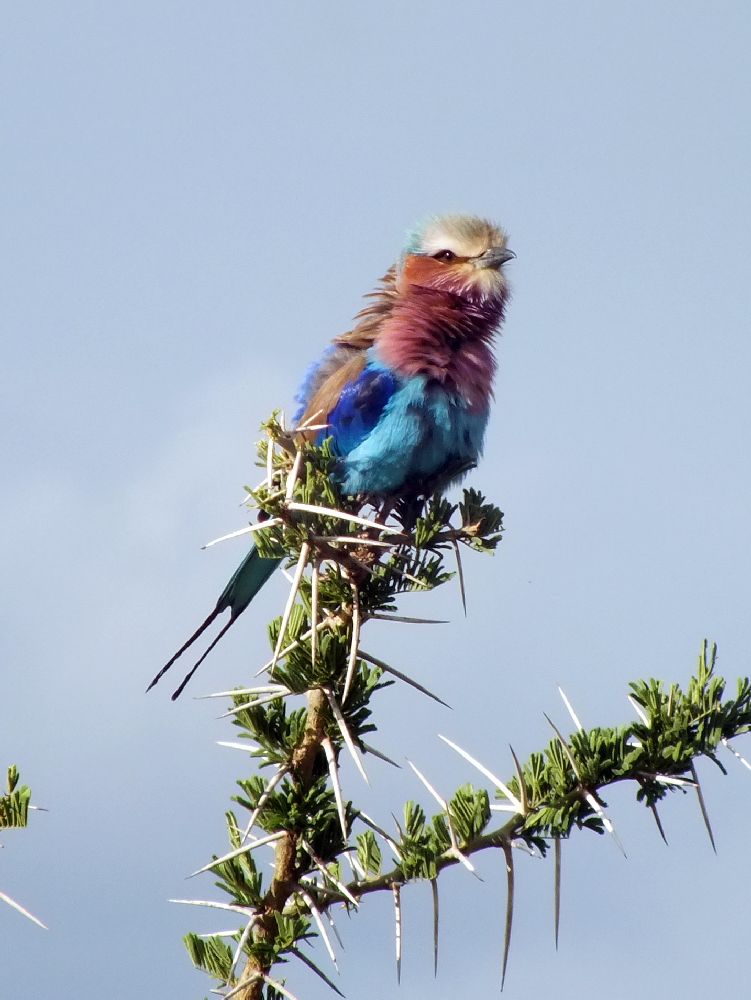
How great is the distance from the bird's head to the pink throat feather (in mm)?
121

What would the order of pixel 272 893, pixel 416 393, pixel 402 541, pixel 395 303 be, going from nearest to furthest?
pixel 272 893 → pixel 402 541 → pixel 416 393 → pixel 395 303

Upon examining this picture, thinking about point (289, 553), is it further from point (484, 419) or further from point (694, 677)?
point (484, 419)

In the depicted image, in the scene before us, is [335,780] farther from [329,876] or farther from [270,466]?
[270,466]

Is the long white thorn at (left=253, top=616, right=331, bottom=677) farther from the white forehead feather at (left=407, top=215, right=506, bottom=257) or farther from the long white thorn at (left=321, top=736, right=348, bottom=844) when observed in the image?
the white forehead feather at (left=407, top=215, right=506, bottom=257)

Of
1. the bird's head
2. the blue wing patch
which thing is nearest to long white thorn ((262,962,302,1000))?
the blue wing patch

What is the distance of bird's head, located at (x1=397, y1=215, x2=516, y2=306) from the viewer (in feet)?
21.0

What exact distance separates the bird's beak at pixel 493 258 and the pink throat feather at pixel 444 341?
316 millimetres

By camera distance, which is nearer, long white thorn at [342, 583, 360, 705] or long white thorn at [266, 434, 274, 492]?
long white thorn at [342, 583, 360, 705]

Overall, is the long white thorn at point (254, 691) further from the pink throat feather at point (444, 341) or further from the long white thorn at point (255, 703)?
the pink throat feather at point (444, 341)

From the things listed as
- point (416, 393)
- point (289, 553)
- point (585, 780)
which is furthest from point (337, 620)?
point (416, 393)

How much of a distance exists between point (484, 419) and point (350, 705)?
251 cm

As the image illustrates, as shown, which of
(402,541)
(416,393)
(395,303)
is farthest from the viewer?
(395,303)

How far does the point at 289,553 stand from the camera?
157 inches

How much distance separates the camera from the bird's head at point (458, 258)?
6398 millimetres
